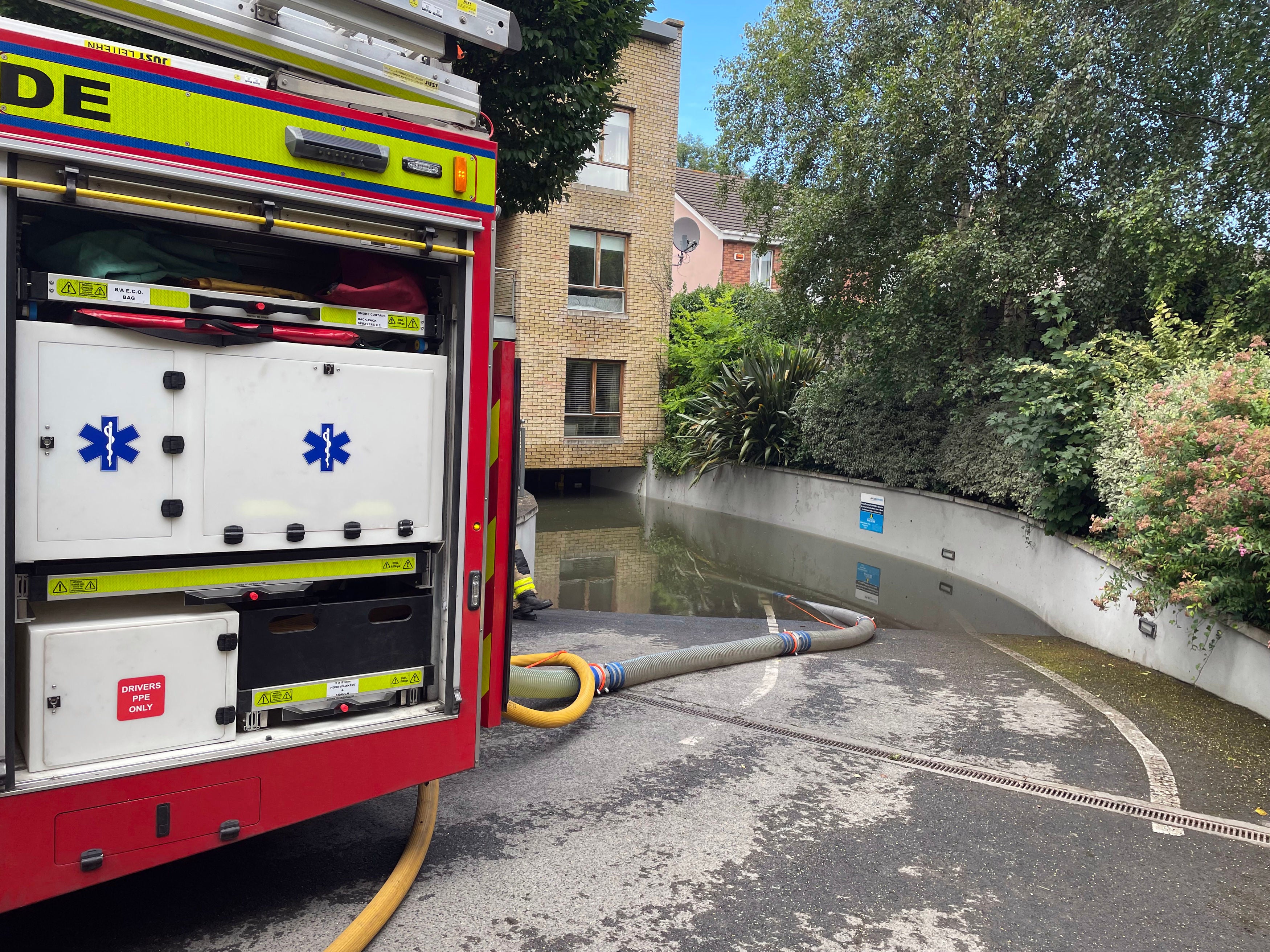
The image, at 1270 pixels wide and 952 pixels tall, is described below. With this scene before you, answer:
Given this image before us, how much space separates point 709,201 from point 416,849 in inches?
1220

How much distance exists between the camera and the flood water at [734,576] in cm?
1090

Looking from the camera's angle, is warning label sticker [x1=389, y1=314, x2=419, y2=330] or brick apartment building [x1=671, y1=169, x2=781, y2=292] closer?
warning label sticker [x1=389, y1=314, x2=419, y2=330]

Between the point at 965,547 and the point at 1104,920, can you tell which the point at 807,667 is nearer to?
the point at 1104,920

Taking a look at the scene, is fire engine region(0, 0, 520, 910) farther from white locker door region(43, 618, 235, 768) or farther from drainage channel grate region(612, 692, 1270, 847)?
drainage channel grate region(612, 692, 1270, 847)

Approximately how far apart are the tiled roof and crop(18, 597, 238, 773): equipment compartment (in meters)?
29.3

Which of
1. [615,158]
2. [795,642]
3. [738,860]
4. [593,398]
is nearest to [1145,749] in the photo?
[795,642]

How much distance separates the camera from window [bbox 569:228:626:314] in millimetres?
20719

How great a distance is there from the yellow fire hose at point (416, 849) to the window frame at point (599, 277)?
1601 cm

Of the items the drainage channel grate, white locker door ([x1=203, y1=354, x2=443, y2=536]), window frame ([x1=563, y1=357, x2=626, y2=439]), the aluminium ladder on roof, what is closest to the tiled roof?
window frame ([x1=563, y1=357, x2=626, y2=439])

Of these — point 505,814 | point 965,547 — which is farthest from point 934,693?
point 965,547

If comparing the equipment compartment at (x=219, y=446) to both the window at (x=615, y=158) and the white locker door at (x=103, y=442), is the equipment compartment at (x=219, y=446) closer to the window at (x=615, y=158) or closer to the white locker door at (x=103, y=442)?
the white locker door at (x=103, y=442)

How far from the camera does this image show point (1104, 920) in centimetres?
356

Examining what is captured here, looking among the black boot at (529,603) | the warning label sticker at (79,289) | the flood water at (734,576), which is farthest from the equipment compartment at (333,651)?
the flood water at (734,576)

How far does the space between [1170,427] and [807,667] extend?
10.1 ft
